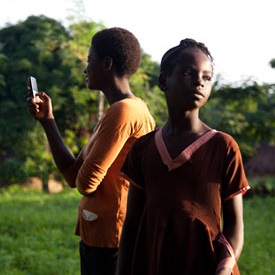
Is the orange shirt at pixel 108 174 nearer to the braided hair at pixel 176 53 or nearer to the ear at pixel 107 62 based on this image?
the ear at pixel 107 62

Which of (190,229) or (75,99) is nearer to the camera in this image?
(190,229)

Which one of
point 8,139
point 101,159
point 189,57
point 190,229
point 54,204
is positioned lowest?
point 54,204

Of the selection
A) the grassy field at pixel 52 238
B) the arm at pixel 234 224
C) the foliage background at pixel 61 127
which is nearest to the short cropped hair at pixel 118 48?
the arm at pixel 234 224

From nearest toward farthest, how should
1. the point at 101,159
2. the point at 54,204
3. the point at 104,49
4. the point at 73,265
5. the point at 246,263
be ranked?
1. the point at 101,159
2. the point at 104,49
3. the point at 73,265
4. the point at 246,263
5. the point at 54,204

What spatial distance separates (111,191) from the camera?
1.67 m

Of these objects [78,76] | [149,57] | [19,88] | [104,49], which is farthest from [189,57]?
[19,88]

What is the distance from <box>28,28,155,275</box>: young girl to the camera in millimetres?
1626

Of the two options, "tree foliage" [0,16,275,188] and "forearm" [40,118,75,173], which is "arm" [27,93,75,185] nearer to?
"forearm" [40,118,75,173]

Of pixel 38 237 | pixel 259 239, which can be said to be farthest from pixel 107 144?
pixel 259 239

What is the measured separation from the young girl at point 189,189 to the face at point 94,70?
0.47 meters

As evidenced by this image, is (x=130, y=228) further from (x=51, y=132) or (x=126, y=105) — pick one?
(x=51, y=132)

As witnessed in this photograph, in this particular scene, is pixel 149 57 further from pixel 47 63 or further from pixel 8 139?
A: pixel 8 139

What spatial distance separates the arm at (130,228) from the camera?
1.34 metres

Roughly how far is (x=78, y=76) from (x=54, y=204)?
2.57 meters
